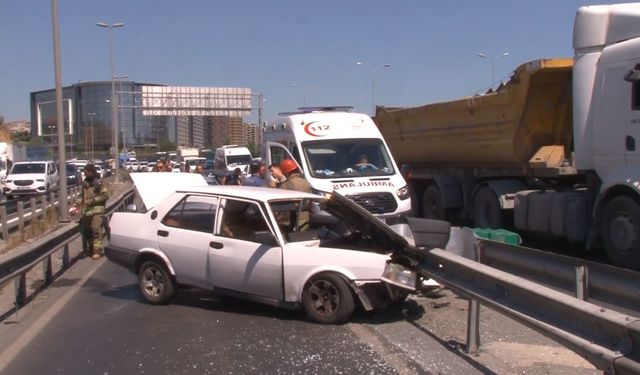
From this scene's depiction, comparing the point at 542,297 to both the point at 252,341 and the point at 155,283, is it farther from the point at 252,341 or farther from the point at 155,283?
the point at 155,283

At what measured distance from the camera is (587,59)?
10.3 metres

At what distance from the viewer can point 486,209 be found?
543 inches

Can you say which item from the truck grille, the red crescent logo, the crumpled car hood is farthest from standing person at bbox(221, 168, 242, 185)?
the truck grille

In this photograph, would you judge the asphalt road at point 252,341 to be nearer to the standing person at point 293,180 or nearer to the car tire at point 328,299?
the car tire at point 328,299

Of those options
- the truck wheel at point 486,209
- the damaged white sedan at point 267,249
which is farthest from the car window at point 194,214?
the truck wheel at point 486,209

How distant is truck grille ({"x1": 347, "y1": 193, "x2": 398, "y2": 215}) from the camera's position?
12312 millimetres

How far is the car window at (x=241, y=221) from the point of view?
7.77m

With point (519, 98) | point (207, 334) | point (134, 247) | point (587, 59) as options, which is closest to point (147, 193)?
point (134, 247)

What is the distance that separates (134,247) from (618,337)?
236 inches

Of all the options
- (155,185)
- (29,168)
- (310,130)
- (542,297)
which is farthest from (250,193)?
(29,168)

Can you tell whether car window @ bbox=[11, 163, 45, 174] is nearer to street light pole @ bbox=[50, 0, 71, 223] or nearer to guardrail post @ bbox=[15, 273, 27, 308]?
street light pole @ bbox=[50, 0, 71, 223]

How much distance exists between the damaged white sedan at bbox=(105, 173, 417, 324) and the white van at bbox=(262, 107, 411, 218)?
4.03 meters

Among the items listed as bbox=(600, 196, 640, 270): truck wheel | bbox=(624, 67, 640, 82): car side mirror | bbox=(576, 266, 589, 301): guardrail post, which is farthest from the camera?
bbox=(600, 196, 640, 270): truck wheel

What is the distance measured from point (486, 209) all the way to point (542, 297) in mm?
9190
